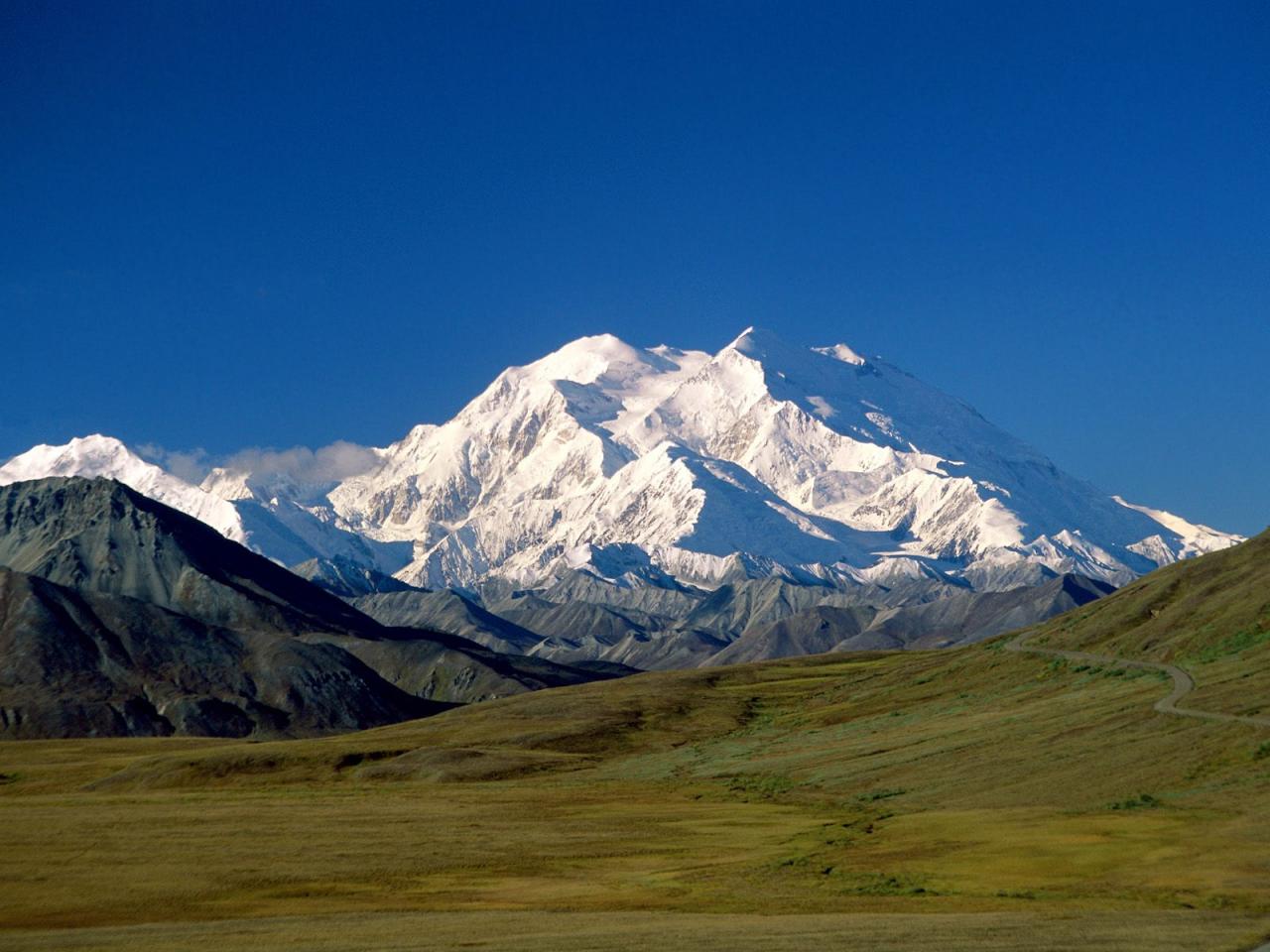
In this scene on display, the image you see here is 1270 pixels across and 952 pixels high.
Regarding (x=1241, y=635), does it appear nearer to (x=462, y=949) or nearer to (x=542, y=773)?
(x=542, y=773)

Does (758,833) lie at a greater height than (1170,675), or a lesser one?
lesser

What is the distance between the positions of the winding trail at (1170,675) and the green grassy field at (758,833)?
148 centimetres

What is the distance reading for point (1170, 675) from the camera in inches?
5167

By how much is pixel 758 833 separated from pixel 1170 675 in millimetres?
50625

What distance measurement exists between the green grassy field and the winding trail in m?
1.48

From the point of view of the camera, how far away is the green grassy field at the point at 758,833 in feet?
201

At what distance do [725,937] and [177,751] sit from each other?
147122 mm

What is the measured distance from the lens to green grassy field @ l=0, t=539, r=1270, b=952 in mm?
61125

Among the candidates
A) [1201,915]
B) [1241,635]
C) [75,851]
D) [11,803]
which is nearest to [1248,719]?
[1241,635]

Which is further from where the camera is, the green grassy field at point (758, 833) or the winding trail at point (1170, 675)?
the winding trail at point (1170, 675)

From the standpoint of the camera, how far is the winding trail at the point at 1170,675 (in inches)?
4077

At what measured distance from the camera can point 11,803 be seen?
124125 mm

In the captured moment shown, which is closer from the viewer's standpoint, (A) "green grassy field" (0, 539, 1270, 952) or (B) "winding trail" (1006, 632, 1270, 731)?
(A) "green grassy field" (0, 539, 1270, 952)

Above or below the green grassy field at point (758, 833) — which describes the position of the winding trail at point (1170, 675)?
above
